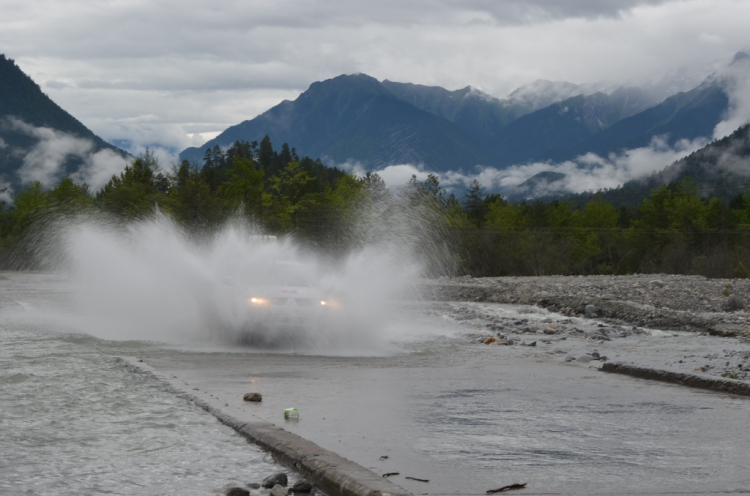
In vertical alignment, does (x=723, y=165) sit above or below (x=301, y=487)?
above

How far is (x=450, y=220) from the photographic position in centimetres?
11831

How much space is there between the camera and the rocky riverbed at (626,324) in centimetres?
1612

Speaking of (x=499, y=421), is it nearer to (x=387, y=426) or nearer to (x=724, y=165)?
(x=387, y=426)

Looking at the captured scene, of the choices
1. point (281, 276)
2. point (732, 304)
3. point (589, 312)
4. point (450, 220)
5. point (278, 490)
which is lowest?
point (278, 490)

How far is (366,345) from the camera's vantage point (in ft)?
55.0

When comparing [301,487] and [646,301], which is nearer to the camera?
[301,487]

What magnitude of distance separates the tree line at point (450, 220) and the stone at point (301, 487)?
262ft

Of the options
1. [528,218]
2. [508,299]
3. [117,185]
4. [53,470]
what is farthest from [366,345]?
[528,218]

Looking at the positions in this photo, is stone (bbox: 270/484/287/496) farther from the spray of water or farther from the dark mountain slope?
the dark mountain slope

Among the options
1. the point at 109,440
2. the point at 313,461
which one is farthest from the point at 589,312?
the point at 313,461

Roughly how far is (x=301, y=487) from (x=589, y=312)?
30.1 meters

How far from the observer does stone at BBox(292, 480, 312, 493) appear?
5.61m

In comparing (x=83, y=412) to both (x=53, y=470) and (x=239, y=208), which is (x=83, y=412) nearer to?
(x=53, y=470)

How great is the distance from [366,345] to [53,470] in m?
10.9
